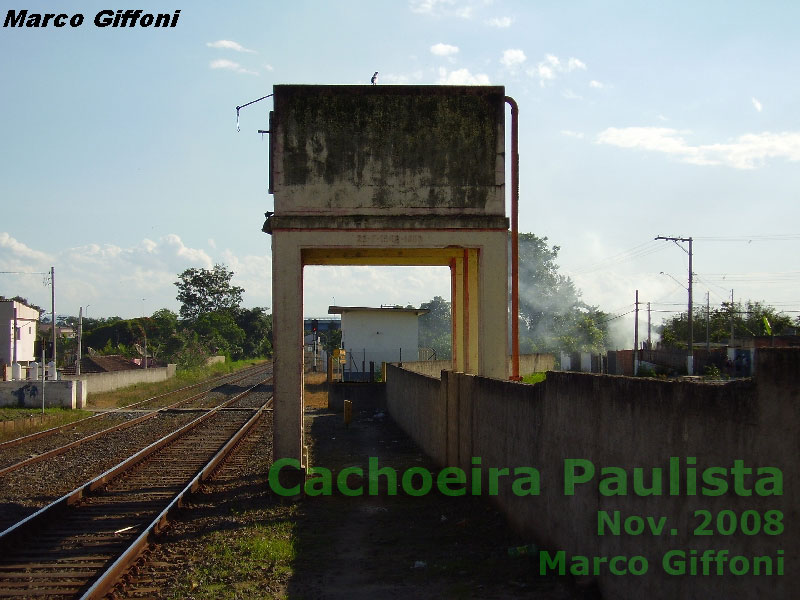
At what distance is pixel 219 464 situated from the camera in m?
16.5

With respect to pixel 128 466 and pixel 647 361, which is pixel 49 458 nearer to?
pixel 128 466

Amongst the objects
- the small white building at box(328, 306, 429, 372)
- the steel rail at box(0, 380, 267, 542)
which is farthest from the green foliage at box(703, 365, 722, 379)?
the steel rail at box(0, 380, 267, 542)

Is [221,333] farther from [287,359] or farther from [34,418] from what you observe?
[287,359]

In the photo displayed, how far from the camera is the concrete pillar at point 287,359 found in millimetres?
13367

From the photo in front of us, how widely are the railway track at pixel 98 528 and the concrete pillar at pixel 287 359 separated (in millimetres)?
1746

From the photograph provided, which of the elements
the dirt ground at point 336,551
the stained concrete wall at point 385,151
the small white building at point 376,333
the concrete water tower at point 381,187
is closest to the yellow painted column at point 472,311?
the concrete water tower at point 381,187

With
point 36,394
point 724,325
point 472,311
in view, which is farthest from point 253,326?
point 472,311

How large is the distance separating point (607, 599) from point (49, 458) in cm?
1417

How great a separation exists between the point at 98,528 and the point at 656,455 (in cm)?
762

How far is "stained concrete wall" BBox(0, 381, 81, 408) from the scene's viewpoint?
31.4 metres

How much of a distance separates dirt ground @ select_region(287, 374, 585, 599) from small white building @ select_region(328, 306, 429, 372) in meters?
30.1

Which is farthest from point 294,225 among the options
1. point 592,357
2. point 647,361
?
point 592,357

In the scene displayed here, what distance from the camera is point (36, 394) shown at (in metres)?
31.6

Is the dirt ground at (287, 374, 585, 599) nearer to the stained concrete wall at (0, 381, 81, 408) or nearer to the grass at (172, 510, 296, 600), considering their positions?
the grass at (172, 510, 296, 600)
